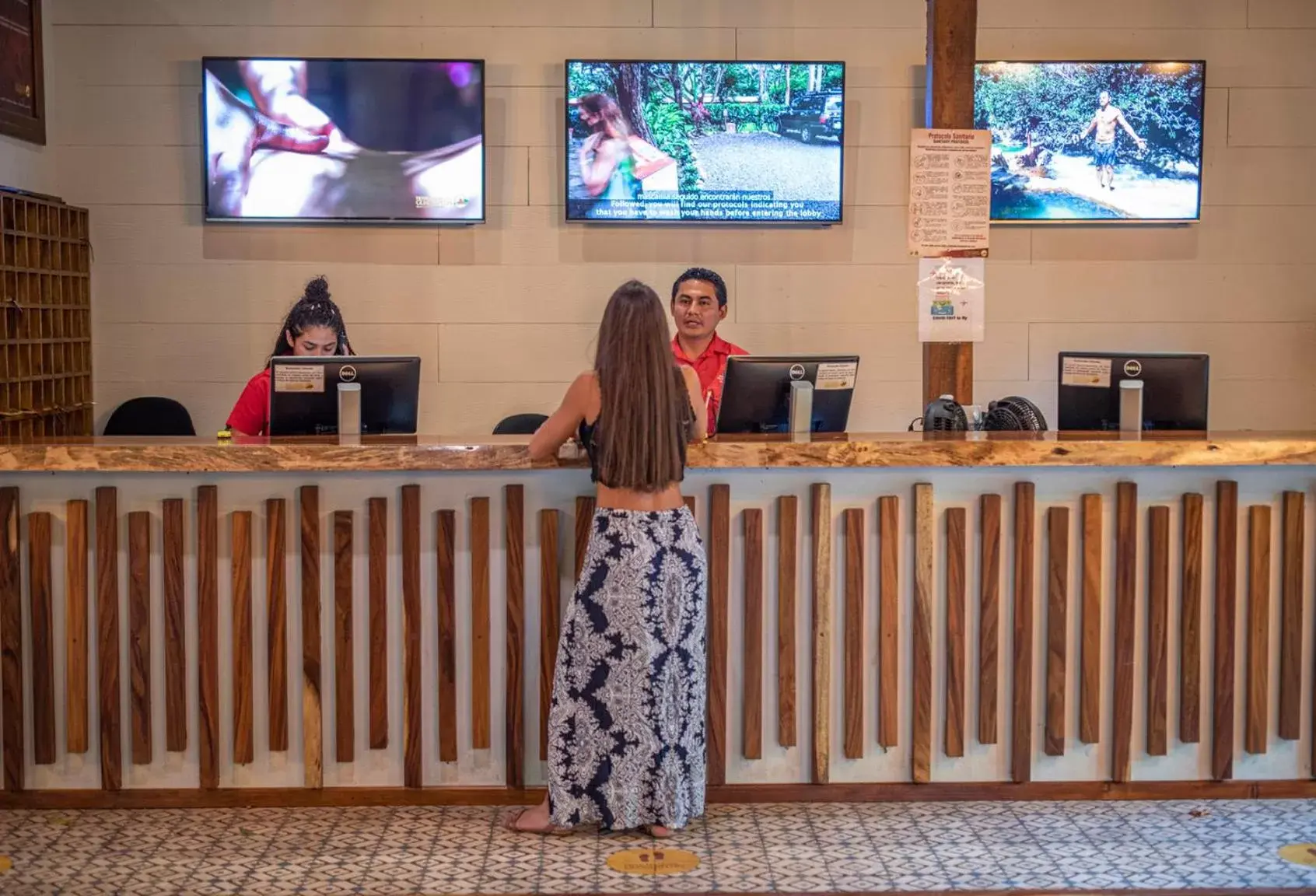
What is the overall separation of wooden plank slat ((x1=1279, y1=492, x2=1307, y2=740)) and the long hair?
5.75 feet

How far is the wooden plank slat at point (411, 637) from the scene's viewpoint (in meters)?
3.79

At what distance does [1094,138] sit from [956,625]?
3.02 m

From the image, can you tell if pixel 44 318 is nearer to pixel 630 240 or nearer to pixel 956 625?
pixel 630 240

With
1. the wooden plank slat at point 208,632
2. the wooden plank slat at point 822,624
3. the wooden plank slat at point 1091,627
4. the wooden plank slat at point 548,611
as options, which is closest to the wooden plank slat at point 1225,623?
the wooden plank slat at point 1091,627

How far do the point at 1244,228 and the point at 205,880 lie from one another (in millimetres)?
5012

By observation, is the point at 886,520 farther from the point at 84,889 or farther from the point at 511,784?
the point at 84,889

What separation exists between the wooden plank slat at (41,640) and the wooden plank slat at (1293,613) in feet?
10.9

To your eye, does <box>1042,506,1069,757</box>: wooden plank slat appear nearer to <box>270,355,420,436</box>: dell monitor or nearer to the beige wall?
<box>270,355,420,436</box>: dell monitor

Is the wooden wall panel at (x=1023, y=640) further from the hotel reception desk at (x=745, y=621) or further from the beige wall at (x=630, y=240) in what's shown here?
the beige wall at (x=630, y=240)

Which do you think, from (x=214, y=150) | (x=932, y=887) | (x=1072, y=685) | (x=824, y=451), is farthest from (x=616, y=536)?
(x=214, y=150)

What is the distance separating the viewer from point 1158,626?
3.89 metres

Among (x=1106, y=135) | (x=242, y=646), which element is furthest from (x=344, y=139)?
(x=1106, y=135)

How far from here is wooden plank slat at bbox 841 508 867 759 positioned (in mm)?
3836

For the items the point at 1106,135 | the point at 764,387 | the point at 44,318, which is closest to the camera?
the point at 764,387
